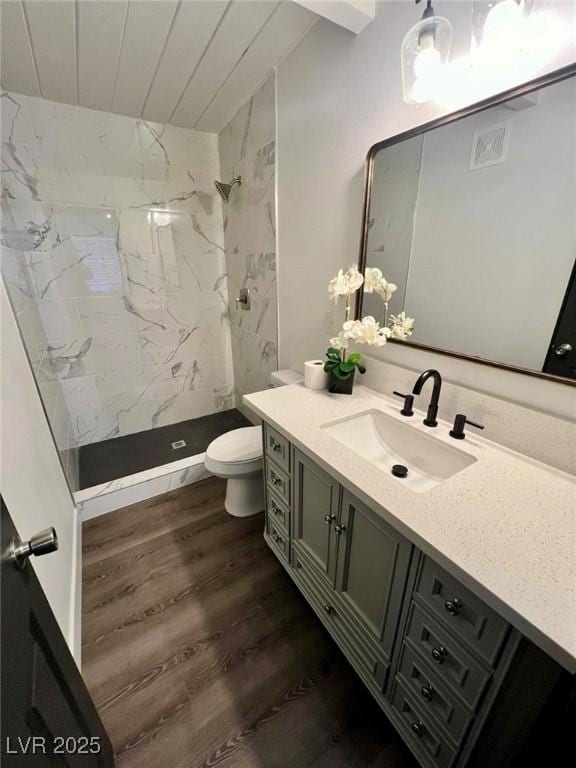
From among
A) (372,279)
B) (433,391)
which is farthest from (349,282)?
(433,391)

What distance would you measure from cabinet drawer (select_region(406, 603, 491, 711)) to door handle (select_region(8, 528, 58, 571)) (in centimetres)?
83

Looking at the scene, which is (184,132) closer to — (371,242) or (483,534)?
(371,242)

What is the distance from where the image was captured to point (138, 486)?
194cm

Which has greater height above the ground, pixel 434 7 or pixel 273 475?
pixel 434 7

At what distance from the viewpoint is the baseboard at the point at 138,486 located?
182 centimetres

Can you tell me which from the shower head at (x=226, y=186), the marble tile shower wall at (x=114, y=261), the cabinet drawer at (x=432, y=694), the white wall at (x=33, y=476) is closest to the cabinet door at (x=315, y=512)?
the cabinet drawer at (x=432, y=694)

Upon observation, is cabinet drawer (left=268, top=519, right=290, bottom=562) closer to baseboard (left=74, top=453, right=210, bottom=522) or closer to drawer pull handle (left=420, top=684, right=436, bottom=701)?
→ drawer pull handle (left=420, top=684, right=436, bottom=701)

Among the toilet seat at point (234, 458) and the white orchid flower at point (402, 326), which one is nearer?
the white orchid flower at point (402, 326)

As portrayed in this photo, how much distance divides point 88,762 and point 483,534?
1037 mm

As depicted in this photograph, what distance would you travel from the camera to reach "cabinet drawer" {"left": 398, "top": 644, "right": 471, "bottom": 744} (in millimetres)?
707

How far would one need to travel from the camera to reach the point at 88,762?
0.71m

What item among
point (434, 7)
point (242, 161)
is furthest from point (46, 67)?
point (434, 7)

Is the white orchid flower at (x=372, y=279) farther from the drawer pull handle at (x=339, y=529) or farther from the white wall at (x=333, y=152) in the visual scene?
the drawer pull handle at (x=339, y=529)

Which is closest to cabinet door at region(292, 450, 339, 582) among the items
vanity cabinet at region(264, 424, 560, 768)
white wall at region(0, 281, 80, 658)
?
vanity cabinet at region(264, 424, 560, 768)
